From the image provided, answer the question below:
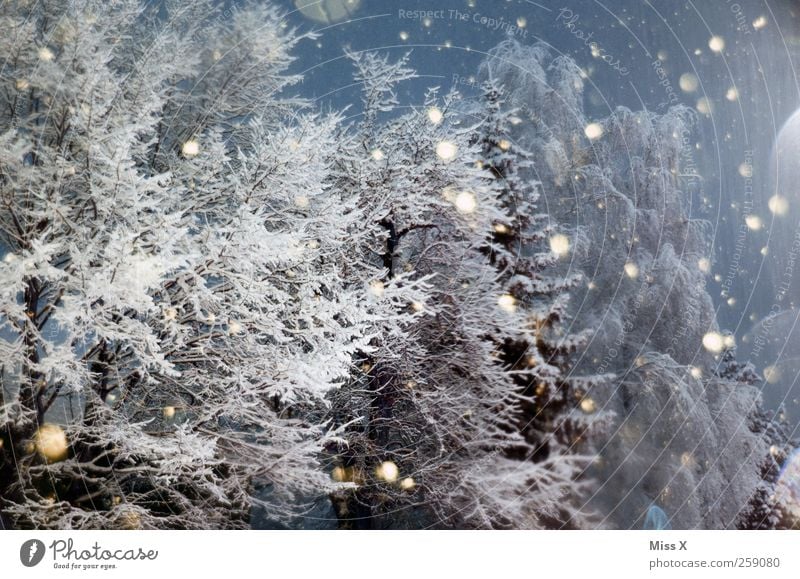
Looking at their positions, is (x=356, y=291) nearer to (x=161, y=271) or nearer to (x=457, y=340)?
(x=457, y=340)

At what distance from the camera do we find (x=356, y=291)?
2.32 m

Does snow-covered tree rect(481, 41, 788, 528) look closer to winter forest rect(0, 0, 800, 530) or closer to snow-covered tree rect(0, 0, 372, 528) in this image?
winter forest rect(0, 0, 800, 530)

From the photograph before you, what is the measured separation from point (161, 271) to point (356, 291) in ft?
2.41

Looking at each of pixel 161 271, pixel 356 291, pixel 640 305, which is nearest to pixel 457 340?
pixel 356 291

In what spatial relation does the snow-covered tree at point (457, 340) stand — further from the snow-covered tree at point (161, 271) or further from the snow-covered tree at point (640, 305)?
the snow-covered tree at point (161, 271)

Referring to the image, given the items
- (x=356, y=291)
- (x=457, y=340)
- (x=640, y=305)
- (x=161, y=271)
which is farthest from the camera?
(x=640, y=305)

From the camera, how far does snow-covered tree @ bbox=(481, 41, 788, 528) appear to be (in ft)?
8.55

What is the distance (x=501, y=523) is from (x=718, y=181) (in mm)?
1953

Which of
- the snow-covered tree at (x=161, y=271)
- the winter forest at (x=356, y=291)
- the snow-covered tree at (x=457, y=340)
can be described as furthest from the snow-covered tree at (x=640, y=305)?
the snow-covered tree at (x=161, y=271)

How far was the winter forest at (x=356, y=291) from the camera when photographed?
6.66 feet

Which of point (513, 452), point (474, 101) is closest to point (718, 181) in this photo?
point (474, 101)

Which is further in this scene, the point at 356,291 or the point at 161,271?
the point at 356,291
